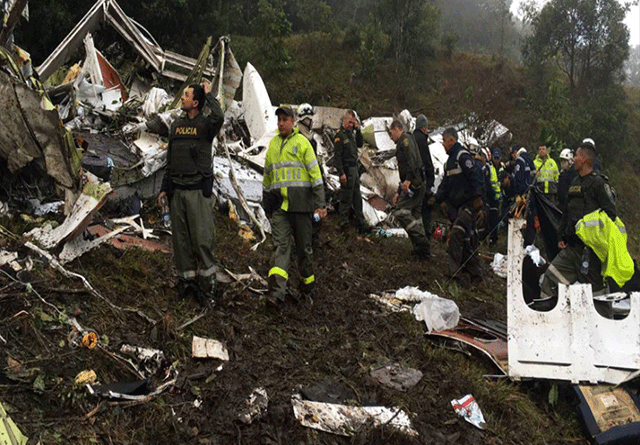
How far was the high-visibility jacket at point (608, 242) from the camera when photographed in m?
4.28

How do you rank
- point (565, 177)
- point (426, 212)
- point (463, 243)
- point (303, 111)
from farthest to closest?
point (303, 111), point (565, 177), point (426, 212), point (463, 243)

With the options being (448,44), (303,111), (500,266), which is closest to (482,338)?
(500,266)

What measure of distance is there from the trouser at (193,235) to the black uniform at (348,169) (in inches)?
143

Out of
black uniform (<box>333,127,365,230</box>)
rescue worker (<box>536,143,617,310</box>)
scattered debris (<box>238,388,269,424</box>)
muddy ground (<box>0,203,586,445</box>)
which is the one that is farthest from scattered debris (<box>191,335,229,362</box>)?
black uniform (<box>333,127,365,230</box>)

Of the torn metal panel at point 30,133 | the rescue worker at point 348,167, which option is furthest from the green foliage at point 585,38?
the torn metal panel at point 30,133

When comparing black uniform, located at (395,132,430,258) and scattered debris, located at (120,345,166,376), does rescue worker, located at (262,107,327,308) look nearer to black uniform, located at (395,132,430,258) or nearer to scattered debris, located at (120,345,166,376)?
scattered debris, located at (120,345,166,376)

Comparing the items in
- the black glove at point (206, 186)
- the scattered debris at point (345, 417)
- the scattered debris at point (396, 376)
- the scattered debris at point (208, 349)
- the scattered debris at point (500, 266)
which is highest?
the black glove at point (206, 186)

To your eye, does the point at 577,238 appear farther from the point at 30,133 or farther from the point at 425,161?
the point at 30,133

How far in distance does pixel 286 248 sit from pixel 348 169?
3.42 metres

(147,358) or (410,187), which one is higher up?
(410,187)

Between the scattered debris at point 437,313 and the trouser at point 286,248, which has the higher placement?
the trouser at point 286,248

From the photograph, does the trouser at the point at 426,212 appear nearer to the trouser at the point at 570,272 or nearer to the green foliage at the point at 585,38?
the trouser at the point at 570,272

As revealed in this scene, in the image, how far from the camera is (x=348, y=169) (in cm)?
786

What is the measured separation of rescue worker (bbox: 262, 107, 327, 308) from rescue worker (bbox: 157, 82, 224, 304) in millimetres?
578
